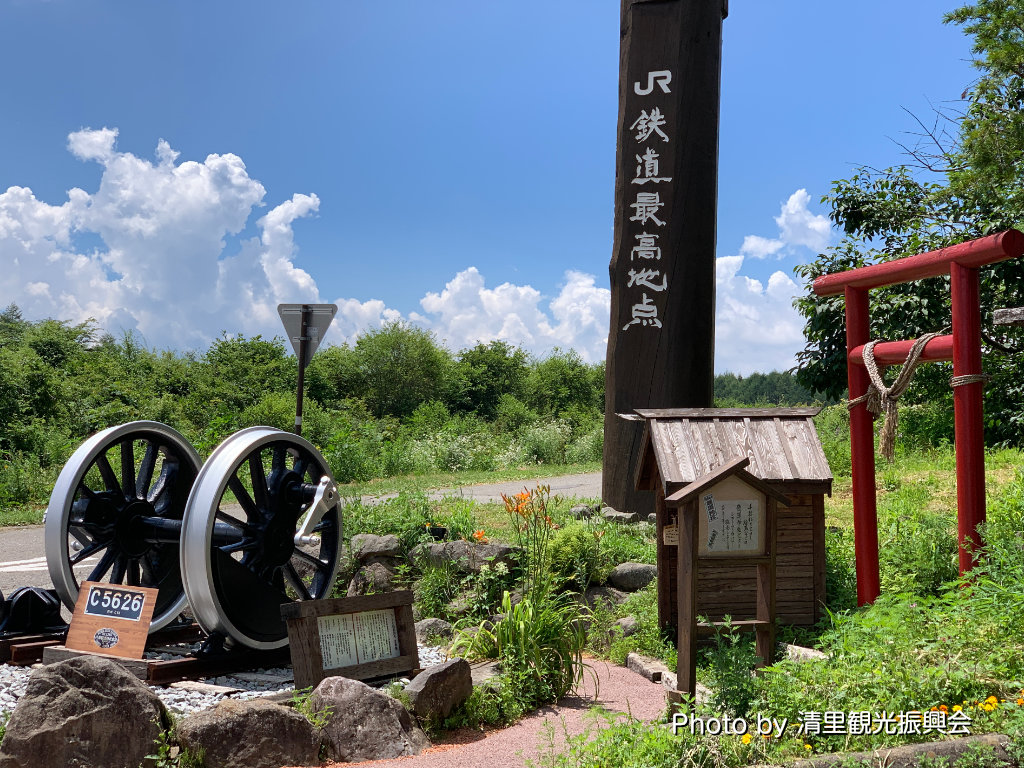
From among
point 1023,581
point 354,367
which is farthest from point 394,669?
point 354,367

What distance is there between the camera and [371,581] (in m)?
7.57

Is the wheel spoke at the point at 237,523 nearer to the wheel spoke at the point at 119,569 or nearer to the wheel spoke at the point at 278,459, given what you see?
the wheel spoke at the point at 278,459

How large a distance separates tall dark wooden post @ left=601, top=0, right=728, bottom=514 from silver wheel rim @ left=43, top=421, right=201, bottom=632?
4.43 meters

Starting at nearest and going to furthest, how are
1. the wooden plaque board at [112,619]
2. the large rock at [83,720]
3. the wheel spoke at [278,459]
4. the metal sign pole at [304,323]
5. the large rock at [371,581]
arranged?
the large rock at [83,720] → the wooden plaque board at [112,619] → the wheel spoke at [278,459] → the large rock at [371,581] → the metal sign pole at [304,323]

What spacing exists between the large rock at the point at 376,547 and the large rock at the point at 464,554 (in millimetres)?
195

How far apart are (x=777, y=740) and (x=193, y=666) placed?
366 centimetres

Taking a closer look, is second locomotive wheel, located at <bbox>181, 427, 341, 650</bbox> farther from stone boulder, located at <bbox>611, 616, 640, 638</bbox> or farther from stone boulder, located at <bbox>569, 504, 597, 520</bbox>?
stone boulder, located at <bbox>569, 504, 597, 520</bbox>

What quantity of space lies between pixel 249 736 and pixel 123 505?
315 cm

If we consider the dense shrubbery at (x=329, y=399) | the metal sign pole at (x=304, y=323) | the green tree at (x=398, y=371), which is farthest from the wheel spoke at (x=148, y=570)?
the green tree at (x=398, y=371)

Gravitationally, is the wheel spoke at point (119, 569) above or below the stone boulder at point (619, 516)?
below

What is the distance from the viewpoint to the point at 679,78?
375 inches

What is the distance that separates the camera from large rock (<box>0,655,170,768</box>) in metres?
4.05

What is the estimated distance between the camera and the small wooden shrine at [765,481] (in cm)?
625

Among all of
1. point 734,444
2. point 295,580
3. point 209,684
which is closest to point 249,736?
point 209,684
